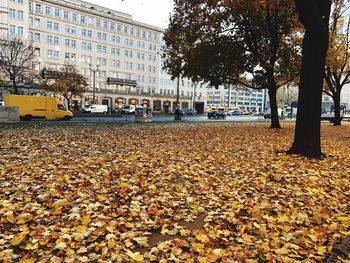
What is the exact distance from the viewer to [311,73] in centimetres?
1088

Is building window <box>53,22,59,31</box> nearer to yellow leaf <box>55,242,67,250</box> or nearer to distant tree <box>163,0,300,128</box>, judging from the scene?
distant tree <box>163,0,300,128</box>

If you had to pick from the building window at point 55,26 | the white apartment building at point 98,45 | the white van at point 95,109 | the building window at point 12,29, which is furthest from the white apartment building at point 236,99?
the building window at point 12,29

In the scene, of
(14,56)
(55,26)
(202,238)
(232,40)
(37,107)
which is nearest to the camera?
(202,238)

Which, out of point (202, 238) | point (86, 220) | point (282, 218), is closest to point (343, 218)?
point (282, 218)

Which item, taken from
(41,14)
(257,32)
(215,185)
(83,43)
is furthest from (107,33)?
(215,185)

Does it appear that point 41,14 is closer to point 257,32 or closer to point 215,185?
point 257,32

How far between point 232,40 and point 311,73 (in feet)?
46.0

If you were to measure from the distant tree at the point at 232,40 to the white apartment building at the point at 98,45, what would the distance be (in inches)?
1756

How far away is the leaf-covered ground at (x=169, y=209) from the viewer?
13.0 feet

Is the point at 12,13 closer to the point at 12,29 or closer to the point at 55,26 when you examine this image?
the point at 12,29

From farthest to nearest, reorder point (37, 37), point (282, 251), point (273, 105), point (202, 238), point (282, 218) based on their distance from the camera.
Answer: point (37, 37) → point (273, 105) → point (282, 218) → point (202, 238) → point (282, 251)

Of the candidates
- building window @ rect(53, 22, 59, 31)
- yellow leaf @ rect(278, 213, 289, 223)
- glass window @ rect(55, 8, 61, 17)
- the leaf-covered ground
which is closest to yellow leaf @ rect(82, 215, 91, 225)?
the leaf-covered ground

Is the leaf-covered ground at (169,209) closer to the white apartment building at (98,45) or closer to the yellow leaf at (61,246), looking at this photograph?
the yellow leaf at (61,246)

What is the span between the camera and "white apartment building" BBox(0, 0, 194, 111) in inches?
2970
